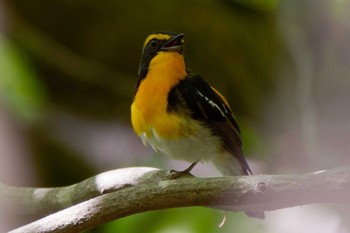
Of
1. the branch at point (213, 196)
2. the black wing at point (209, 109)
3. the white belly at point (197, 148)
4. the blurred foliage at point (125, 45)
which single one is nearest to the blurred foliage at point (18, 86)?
the blurred foliage at point (125, 45)

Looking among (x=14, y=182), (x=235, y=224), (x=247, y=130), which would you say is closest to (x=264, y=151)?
(x=247, y=130)

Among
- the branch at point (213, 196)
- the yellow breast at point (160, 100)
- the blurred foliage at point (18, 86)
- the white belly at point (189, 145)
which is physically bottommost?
the branch at point (213, 196)

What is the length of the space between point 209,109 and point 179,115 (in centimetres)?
21

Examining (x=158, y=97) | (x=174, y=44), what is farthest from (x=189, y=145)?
(x=174, y=44)

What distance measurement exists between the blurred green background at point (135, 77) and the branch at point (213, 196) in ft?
2.57

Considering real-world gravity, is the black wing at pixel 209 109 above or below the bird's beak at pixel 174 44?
below

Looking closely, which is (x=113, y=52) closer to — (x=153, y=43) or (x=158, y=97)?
(x=153, y=43)

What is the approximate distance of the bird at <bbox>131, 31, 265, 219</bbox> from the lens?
146 inches

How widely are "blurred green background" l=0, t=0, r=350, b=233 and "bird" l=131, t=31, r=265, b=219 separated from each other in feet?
0.75

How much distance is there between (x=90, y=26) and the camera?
5254mm

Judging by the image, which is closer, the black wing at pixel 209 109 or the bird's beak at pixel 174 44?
the black wing at pixel 209 109

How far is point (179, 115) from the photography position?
3.71 metres

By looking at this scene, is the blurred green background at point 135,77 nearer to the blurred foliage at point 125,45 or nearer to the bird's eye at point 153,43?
the blurred foliage at point 125,45

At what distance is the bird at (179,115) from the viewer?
12.1 feet
